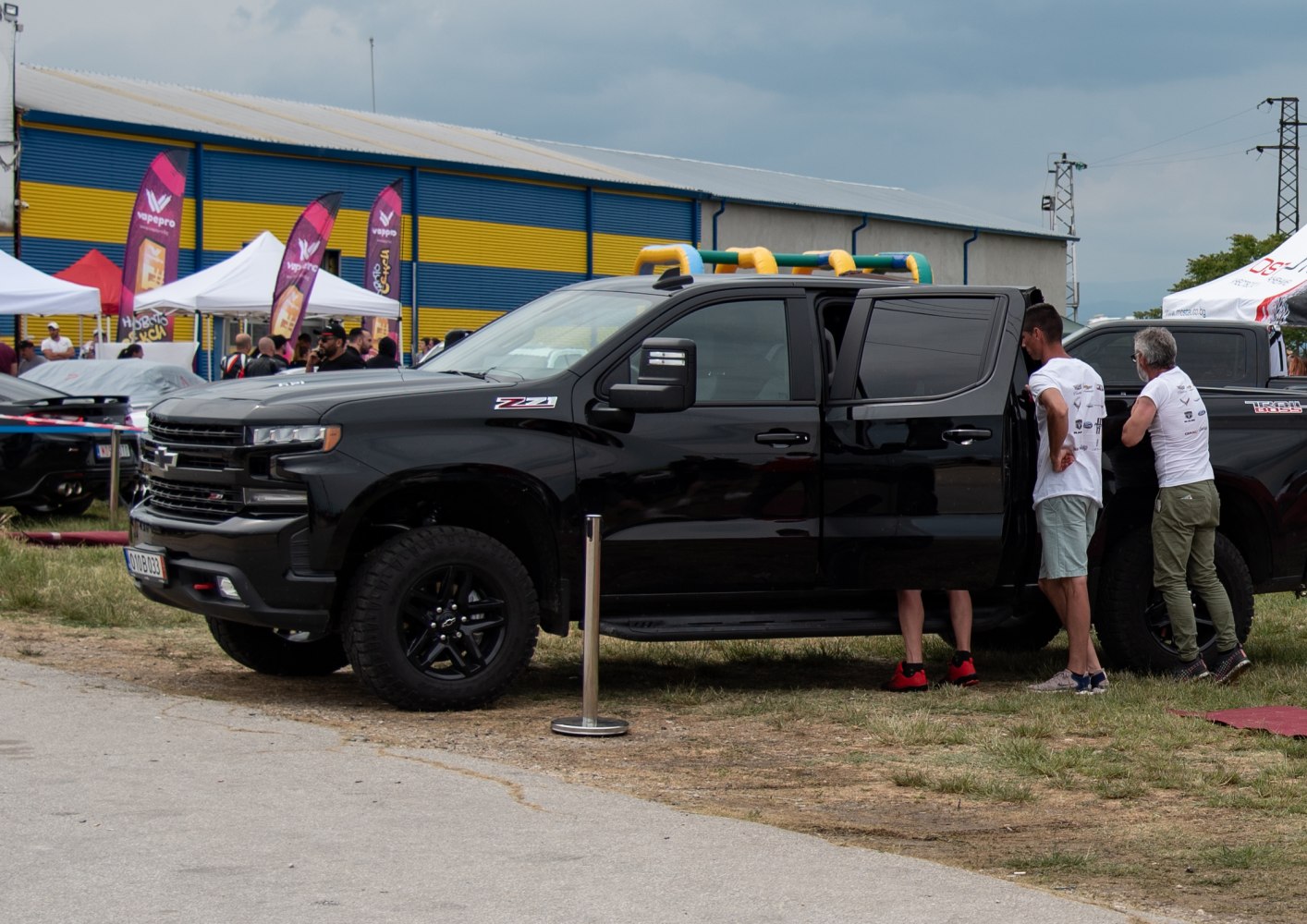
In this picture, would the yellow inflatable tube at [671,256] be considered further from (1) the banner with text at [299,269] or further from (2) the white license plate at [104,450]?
(1) the banner with text at [299,269]

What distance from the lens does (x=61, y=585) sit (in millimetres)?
11406

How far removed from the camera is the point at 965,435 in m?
8.52

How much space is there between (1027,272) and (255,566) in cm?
6050

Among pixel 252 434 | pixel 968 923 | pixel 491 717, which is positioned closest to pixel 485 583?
pixel 491 717

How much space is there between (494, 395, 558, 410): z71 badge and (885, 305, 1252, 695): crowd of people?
2.01m

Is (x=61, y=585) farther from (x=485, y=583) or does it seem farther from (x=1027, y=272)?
(x=1027, y=272)

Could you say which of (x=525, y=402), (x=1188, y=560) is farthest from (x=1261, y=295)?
(x=525, y=402)

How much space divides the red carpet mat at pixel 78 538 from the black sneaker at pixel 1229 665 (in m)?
8.92

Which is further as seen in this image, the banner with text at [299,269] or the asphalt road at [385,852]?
the banner with text at [299,269]

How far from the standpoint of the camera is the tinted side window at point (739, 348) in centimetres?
847

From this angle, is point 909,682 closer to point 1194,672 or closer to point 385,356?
point 1194,672

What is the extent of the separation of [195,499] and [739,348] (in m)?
2.59

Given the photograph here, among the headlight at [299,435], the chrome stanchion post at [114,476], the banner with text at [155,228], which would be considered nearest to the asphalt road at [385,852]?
the headlight at [299,435]

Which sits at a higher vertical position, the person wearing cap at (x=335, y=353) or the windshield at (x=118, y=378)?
the person wearing cap at (x=335, y=353)
